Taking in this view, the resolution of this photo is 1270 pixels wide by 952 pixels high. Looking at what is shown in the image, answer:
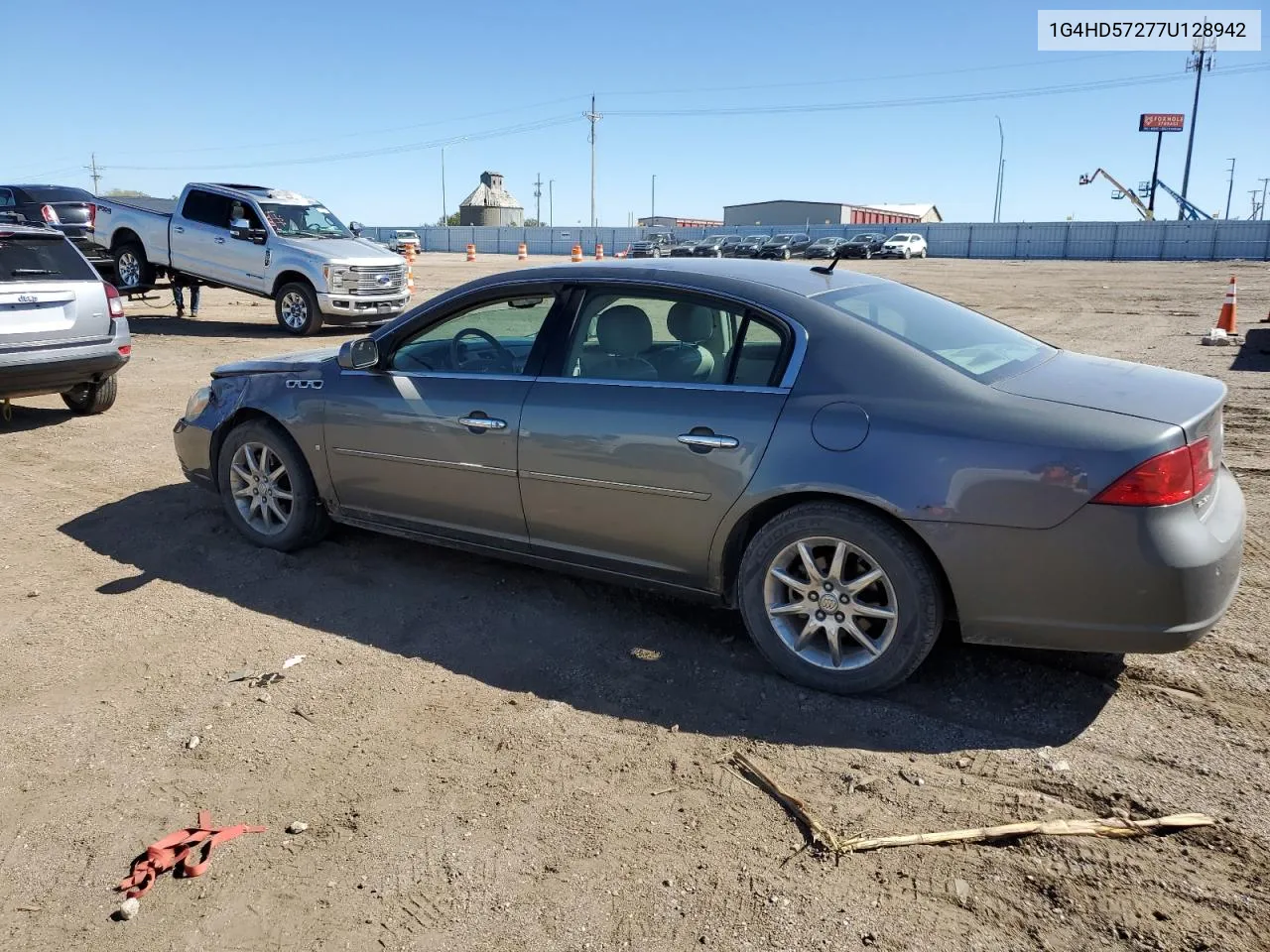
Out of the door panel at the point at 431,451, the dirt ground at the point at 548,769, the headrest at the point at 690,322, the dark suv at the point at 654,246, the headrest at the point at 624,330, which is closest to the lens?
the dirt ground at the point at 548,769

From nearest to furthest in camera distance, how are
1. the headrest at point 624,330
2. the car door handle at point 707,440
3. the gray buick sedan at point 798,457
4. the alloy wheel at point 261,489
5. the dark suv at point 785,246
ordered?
the gray buick sedan at point 798,457, the car door handle at point 707,440, the headrest at point 624,330, the alloy wheel at point 261,489, the dark suv at point 785,246

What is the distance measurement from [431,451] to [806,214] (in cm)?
9505

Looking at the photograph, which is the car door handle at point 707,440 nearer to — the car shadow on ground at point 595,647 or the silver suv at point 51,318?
the car shadow on ground at point 595,647

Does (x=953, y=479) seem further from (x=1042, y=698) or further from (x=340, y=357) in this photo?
(x=340, y=357)

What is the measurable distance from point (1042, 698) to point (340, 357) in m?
3.58

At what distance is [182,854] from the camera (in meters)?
2.96

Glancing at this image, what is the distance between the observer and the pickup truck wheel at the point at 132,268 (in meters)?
16.9

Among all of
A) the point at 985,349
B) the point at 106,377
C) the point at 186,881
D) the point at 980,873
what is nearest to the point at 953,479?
the point at 985,349

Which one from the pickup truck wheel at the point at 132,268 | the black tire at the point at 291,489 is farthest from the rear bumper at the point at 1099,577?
the pickup truck wheel at the point at 132,268

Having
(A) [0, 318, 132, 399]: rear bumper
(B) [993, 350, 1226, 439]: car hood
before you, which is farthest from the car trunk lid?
(A) [0, 318, 132, 399]: rear bumper

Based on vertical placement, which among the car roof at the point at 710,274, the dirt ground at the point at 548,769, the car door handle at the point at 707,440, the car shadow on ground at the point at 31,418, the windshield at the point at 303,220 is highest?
the windshield at the point at 303,220

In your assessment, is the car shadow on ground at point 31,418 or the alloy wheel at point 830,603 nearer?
the alloy wheel at point 830,603

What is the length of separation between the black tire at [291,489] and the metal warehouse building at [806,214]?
87.0m

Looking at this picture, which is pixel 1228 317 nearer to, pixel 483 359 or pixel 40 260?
pixel 483 359
